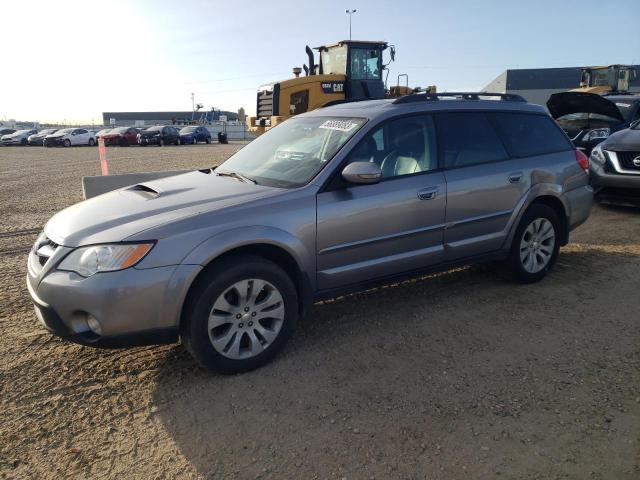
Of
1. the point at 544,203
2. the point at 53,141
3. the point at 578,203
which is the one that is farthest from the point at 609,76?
the point at 53,141

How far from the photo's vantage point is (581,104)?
966 cm

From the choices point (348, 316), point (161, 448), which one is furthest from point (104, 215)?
point (348, 316)

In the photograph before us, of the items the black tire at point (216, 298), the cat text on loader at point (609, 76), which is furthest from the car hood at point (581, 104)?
the cat text on loader at point (609, 76)

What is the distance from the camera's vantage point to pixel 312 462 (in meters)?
2.48

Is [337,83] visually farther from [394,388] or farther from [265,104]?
[394,388]

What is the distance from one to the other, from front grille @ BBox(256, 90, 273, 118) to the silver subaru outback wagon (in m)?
11.4

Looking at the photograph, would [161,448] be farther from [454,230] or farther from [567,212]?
[567,212]

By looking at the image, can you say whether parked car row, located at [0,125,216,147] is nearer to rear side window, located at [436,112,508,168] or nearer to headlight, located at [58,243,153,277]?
rear side window, located at [436,112,508,168]

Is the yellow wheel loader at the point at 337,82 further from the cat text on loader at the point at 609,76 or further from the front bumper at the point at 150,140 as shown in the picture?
the front bumper at the point at 150,140

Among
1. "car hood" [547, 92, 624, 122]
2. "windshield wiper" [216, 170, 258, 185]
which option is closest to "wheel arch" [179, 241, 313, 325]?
"windshield wiper" [216, 170, 258, 185]

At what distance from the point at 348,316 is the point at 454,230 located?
114 centimetres

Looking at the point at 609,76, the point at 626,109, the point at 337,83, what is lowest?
the point at 626,109

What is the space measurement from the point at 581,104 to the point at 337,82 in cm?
718

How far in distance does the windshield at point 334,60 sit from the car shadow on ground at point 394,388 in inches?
464
